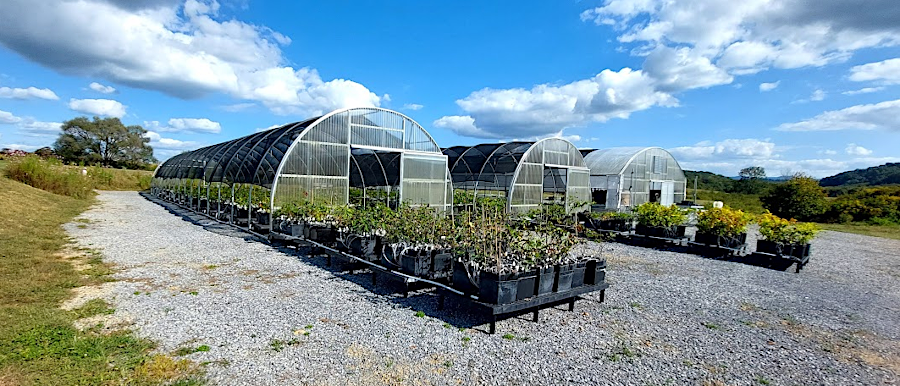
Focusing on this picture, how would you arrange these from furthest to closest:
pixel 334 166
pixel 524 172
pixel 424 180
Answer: pixel 524 172, pixel 424 180, pixel 334 166

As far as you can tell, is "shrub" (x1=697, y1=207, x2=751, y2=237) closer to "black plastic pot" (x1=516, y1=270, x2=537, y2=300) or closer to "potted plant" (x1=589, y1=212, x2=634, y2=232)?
"potted plant" (x1=589, y1=212, x2=634, y2=232)

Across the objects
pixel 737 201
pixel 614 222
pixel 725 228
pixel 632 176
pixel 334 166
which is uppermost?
pixel 632 176

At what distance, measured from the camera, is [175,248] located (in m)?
9.58

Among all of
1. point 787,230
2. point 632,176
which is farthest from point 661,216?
point 632,176

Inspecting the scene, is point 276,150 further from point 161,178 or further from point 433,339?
point 161,178

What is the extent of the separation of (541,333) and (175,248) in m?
8.50

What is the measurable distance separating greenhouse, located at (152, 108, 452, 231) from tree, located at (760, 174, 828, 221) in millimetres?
19163

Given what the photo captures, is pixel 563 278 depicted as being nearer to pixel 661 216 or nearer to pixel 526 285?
pixel 526 285

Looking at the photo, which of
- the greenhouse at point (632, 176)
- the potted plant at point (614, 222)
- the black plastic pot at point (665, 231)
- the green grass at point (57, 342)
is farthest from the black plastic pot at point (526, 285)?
the greenhouse at point (632, 176)

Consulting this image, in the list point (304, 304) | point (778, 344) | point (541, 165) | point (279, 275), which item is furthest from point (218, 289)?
point (541, 165)

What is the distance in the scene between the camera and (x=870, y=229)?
1914cm

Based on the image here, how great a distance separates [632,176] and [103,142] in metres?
48.6

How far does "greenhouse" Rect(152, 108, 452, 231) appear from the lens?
11.1 metres

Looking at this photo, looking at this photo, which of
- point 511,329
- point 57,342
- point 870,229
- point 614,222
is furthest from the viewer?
point 870,229
